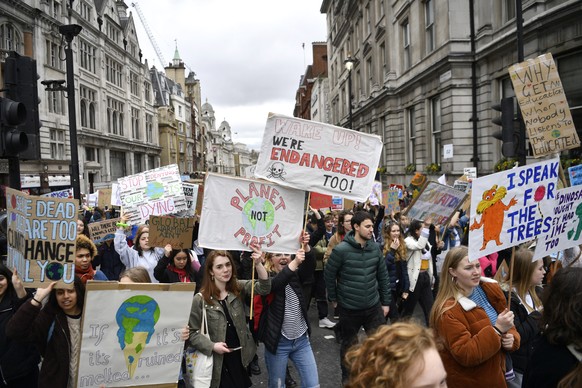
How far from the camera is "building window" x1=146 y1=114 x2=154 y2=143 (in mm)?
54794

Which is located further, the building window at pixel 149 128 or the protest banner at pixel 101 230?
the building window at pixel 149 128

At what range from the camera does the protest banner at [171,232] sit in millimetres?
5660

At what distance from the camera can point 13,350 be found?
3.53 metres

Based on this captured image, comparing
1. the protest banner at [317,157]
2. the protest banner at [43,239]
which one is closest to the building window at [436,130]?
the protest banner at [317,157]

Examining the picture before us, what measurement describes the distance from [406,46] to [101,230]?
70.3 feet

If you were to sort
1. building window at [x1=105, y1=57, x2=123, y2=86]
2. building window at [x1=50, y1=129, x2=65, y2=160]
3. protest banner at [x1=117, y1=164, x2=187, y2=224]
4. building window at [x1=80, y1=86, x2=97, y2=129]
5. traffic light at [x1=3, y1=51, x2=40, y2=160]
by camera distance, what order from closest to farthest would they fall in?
1. traffic light at [x1=3, y1=51, x2=40, y2=160]
2. protest banner at [x1=117, y1=164, x2=187, y2=224]
3. building window at [x1=50, y1=129, x2=65, y2=160]
4. building window at [x1=80, y1=86, x2=97, y2=129]
5. building window at [x1=105, y1=57, x2=123, y2=86]

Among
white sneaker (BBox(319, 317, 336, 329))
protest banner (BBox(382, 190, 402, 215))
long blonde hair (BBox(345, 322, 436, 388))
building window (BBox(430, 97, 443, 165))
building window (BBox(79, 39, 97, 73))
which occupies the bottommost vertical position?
white sneaker (BBox(319, 317, 336, 329))

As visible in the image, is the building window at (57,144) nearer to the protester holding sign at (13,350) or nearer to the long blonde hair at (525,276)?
the protester holding sign at (13,350)

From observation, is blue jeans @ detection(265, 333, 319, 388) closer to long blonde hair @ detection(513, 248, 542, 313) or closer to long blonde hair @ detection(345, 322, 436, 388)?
long blonde hair @ detection(513, 248, 542, 313)

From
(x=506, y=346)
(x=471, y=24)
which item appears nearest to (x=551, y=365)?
(x=506, y=346)

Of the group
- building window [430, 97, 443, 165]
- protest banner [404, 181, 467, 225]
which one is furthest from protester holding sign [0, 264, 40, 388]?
building window [430, 97, 443, 165]

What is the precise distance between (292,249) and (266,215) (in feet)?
1.46

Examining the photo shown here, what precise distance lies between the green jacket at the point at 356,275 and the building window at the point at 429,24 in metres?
18.5

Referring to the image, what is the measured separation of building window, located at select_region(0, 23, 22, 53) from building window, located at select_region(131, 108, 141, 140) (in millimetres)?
20613
